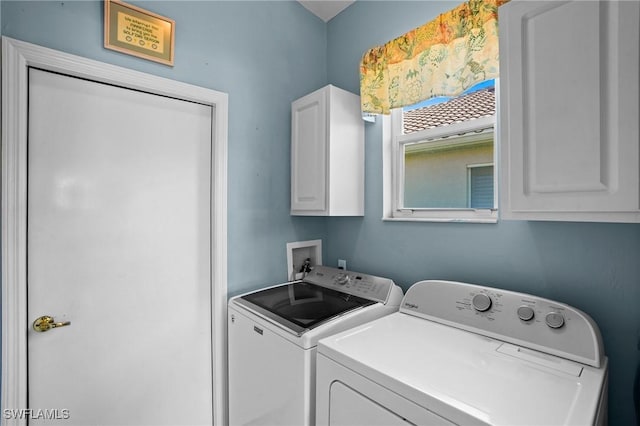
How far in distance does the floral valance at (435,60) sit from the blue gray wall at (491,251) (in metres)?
0.17

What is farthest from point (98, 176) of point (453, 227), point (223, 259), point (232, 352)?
point (453, 227)

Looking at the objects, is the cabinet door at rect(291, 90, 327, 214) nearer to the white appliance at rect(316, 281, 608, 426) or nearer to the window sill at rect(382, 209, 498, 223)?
the window sill at rect(382, 209, 498, 223)

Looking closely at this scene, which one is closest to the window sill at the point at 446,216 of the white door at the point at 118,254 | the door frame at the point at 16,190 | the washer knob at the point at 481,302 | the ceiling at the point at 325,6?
the washer knob at the point at 481,302

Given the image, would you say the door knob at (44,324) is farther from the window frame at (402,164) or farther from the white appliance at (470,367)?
the window frame at (402,164)

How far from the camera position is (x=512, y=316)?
123 cm

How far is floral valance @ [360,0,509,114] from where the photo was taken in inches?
54.5

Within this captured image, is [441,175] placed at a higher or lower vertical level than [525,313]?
higher

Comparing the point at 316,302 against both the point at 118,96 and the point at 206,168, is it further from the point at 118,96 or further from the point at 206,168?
the point at 118,96

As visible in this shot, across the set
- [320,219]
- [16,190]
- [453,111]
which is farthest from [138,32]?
[453,111]

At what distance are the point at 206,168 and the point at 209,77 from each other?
520mm

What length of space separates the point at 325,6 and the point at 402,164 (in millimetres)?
1279

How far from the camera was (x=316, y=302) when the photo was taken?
1.66 m

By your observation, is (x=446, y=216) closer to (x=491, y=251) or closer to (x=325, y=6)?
(x=491, y=251)

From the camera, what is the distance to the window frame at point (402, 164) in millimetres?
1544
